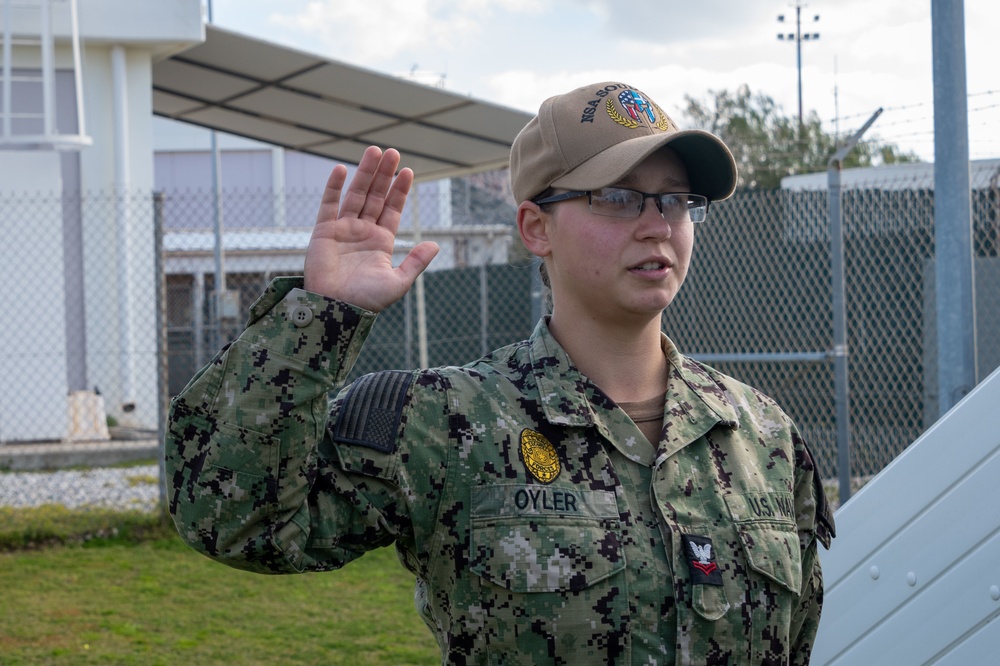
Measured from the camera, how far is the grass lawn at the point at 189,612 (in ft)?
15.8

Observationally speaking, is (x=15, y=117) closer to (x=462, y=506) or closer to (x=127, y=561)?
(x=127, y=561)

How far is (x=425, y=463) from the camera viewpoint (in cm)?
168

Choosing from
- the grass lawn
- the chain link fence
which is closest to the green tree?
the chain link fence

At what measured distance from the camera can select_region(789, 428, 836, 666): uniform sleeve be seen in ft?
6.53

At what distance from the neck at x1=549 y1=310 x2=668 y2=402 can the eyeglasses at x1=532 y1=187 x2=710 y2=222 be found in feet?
0.63

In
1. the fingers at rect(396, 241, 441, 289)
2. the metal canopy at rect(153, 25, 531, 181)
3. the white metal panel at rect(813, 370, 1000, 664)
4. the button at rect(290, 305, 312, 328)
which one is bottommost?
the white metal panel at rect(813, 370, 1000, 664)

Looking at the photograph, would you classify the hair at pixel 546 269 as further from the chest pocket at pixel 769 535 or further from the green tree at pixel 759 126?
the green tree at pixel 759 126

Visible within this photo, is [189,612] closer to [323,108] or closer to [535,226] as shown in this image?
[535,226]

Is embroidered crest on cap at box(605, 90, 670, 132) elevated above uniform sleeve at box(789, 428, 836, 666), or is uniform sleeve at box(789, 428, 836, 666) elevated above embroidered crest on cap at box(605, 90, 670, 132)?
embroidered crest on cap at box(605, 90, 670, 132)

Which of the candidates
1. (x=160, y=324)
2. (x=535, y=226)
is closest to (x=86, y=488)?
(x=160, y=324)

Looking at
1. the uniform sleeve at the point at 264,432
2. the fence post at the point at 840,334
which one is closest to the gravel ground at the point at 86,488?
the fence post at the point at 840,334

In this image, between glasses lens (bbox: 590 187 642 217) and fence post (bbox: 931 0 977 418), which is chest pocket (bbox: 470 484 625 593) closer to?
glasses lens (bbox: 590 187 642 217)

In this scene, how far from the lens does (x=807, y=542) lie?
2.00m

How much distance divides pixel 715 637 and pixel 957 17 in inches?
126
